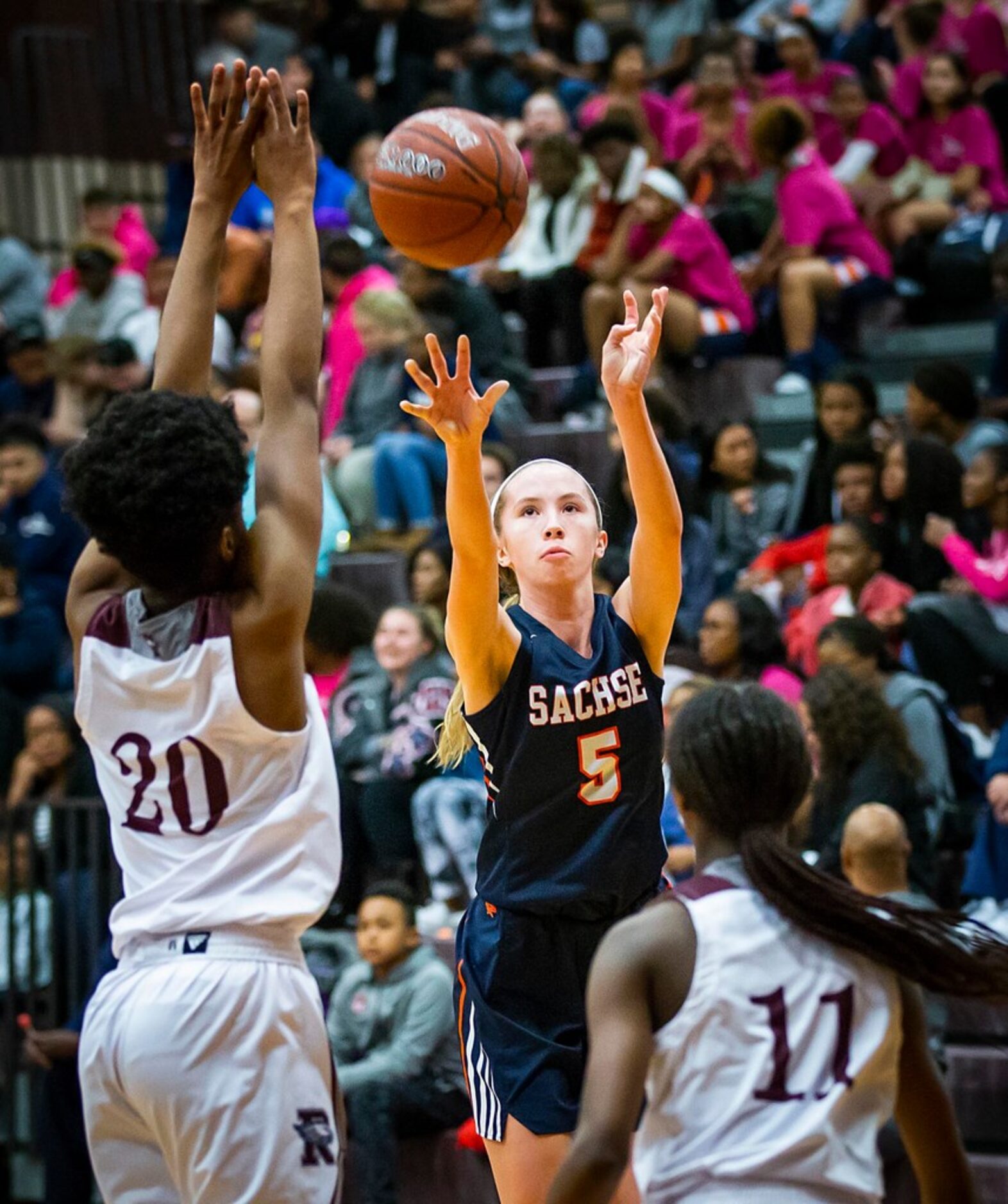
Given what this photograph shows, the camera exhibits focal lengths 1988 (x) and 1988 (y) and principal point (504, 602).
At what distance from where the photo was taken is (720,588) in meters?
8.89

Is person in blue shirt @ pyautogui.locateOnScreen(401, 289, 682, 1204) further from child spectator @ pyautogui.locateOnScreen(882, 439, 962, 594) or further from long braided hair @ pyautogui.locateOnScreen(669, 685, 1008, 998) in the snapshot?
child spectator @ pyautogui.locateOnScreen(882, 439, 962, 594)

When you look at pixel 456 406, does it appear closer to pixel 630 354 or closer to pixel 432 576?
pixel 630 354

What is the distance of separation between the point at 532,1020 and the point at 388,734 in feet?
12.0

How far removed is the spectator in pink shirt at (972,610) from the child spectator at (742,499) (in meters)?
1.19

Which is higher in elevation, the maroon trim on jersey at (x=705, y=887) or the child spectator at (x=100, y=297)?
the child spectator at (x=100, y=297)

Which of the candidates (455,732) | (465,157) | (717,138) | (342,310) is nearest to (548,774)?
(455,732)

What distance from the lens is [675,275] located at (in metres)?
10.2

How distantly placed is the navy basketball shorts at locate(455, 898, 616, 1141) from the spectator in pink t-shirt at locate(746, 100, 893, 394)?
6.23m

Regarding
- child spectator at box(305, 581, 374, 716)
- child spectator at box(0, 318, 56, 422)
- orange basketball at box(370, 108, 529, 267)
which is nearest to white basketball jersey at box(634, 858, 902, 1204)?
orange basketball at box(370, 108, 529, 267)

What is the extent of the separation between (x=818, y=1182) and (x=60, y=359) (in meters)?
9.04

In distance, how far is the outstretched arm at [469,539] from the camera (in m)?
4.03

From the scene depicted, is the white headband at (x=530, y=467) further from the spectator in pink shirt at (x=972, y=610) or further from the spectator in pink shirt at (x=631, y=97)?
the spectator in pink shirt at (x=631, y=97)

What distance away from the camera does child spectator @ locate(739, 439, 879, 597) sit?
337 inches

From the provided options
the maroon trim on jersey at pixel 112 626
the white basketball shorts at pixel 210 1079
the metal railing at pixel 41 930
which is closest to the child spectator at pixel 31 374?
the metal railing at pixel 41 930
